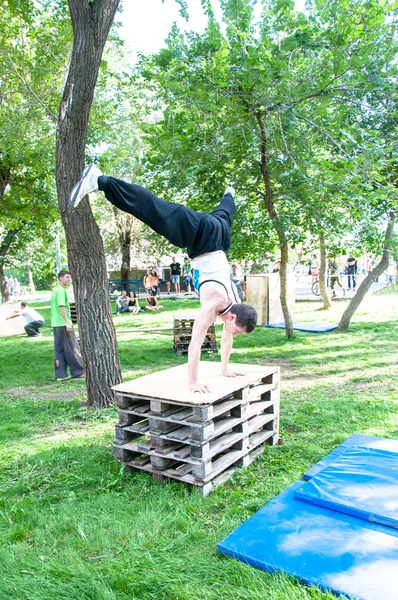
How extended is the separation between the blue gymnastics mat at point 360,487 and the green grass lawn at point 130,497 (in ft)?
1.36

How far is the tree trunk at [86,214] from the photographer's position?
592cm

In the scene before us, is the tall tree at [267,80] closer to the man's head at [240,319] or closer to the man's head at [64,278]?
the man's head at [64,278]

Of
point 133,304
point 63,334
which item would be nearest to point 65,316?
point 63,334

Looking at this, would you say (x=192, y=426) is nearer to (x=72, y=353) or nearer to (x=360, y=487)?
(x=360, y=487)

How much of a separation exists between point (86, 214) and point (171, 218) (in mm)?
2302

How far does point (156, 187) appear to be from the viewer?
9477mm

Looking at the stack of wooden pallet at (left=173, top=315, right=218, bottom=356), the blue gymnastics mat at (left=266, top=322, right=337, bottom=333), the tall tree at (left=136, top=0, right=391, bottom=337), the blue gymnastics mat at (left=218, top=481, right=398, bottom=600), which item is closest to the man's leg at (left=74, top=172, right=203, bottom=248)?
the blue gymnastics mat at (left=218, top=481, right=398, bottom=600)

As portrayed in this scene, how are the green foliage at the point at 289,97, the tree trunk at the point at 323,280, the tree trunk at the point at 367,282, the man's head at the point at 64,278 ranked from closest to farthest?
the green foliage at the point at 289,97 < the man's head at the point at 64,278 < the tree trunk at the point at 367,282 < the tree trunk at the point at 323,280

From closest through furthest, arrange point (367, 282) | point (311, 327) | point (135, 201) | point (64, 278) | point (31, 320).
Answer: point (135, 201)
point (64, 278)
point (367, 282)
point (311, 327)
point (31, 320)

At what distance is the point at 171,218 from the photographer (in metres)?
4.35

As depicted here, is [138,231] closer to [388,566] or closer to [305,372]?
[305,372]

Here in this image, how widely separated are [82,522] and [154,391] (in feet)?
3.95

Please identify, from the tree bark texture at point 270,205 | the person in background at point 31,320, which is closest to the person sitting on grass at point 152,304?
the person in background at point 31,320

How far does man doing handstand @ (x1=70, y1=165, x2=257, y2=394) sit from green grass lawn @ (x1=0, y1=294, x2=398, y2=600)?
101 centimetres
